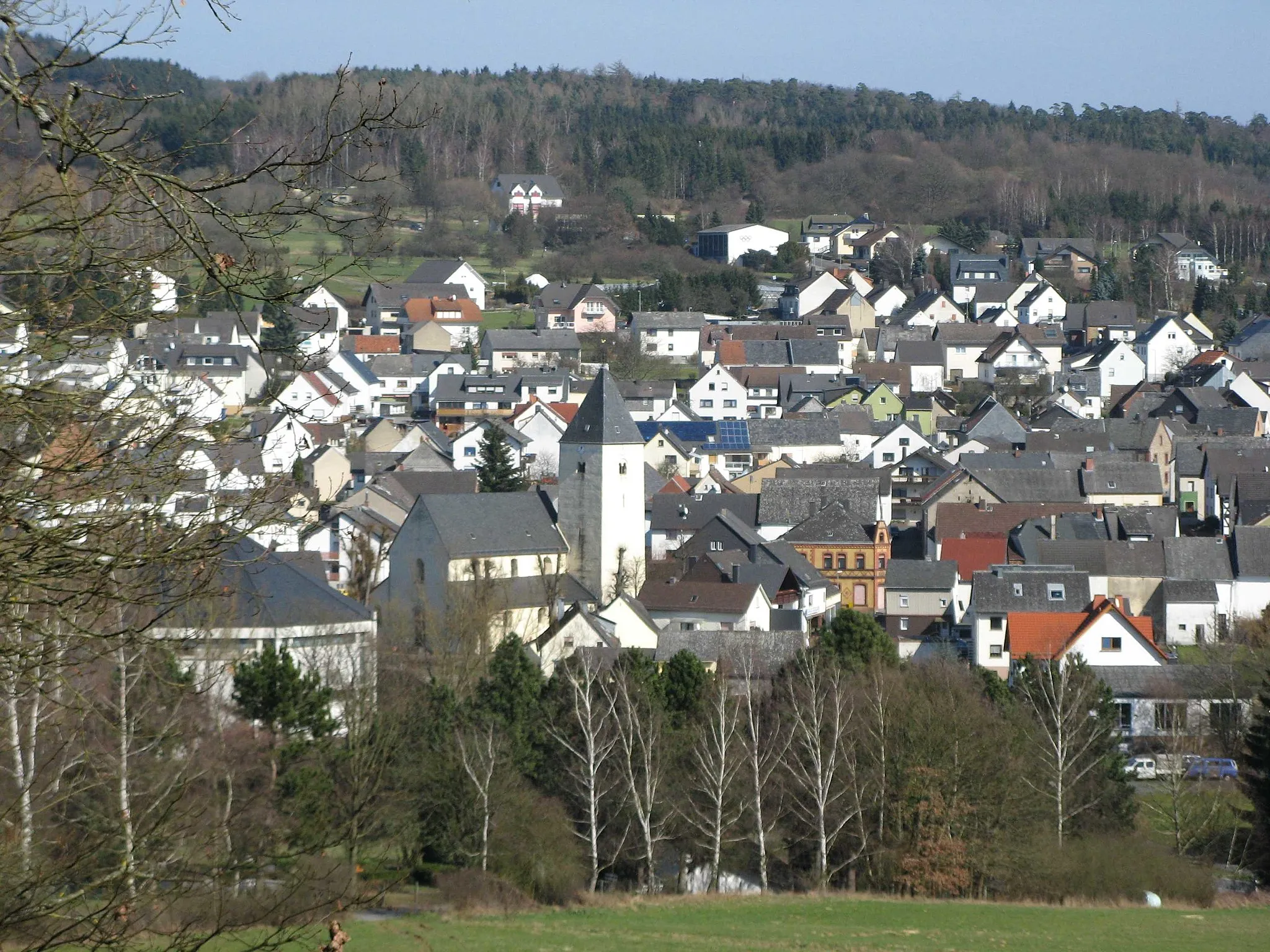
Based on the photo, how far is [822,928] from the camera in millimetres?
13891

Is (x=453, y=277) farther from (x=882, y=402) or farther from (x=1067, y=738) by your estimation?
(x=1067, y=738)

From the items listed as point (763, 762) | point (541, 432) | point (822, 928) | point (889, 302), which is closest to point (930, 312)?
point (889, 302)

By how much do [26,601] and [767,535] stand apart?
→ 34.5 metres

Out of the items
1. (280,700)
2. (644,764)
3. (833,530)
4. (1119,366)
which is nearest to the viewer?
(280,700)

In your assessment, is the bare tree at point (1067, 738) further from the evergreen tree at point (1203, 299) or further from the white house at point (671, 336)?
the evergreen tree at point (1203, 299)

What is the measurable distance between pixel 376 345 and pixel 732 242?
933 inches

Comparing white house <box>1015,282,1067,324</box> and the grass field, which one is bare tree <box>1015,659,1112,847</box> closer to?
the grass field

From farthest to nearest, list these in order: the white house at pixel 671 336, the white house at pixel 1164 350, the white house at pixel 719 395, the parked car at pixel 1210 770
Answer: the white house at pixel 671 336 → the white house at pixel 1164 350 → the white house at pixel 719 395 → the parked car at pixel 1210 770

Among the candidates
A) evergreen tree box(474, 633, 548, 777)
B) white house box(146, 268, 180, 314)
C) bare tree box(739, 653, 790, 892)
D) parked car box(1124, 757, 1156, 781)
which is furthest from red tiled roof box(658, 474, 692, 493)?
white house box(146, 268, 180, 314)

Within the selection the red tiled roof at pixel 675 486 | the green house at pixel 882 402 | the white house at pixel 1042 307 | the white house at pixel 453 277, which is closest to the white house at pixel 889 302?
the white house at pixel 1042 307

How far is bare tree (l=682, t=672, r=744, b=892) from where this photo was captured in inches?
695

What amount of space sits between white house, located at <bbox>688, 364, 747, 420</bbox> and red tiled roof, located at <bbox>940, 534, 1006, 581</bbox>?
19562 millimetres

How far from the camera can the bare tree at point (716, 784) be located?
17.6m

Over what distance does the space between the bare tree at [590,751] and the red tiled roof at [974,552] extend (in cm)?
1518
